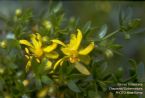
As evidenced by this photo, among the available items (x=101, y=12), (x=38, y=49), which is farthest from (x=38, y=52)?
(x=101, y=12)

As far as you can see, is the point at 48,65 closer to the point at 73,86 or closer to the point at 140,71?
the point at 73,86

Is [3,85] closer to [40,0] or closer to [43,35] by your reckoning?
[43,35]

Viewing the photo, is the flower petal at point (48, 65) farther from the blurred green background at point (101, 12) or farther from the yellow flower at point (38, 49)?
the blurred green background at point (101, 12)

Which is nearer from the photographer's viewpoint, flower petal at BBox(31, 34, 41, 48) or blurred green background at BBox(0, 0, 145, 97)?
flower petal at BBox(31, 34, 41, 48)

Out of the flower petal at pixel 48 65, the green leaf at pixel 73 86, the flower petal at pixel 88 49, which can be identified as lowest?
the green leaf at pixel 73 86

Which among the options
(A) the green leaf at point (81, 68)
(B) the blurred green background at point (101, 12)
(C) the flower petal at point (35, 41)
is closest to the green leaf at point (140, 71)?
(A) the green leaf at point (81, 68)

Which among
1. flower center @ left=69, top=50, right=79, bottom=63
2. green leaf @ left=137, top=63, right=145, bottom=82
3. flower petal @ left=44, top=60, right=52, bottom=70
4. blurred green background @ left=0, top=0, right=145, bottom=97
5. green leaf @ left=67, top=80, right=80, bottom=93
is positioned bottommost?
green leaf @ left=67, top=80, right=80, bottom=93

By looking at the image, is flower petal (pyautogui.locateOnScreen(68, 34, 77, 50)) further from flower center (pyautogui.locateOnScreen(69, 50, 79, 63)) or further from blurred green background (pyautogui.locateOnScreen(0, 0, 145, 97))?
blurred green background (pyautogui.locateOnScreen(0, 0, 145, 97))

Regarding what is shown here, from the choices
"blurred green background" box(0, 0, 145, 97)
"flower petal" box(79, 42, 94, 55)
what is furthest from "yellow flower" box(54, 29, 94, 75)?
"blurred green background" box(0, 0, 145, 97)

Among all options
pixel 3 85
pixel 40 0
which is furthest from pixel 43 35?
pixel 40 0

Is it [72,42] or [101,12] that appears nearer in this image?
[72,42]

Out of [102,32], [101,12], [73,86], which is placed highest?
[101,12]
